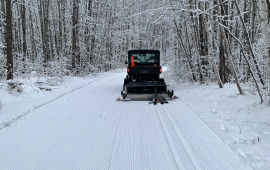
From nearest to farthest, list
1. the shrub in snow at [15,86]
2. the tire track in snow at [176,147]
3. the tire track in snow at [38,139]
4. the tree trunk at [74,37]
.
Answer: the tire track in snow at [176,147], the tire track in snow at [38,139], the shrub in snow at [15,86], the tree trunk at [74,37]

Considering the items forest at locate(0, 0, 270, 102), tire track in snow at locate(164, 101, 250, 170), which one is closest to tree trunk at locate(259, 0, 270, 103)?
forest at locate(0, 0, 270, 102)

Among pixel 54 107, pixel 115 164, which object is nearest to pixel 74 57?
pixel 54 107

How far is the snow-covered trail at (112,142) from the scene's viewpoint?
315 centimetres

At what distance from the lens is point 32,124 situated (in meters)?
5.02

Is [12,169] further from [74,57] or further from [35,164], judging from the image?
[74,57]

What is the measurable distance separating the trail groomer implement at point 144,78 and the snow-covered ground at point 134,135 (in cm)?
149

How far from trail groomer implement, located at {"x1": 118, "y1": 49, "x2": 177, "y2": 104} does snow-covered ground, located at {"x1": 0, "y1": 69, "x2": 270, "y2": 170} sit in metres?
1.49

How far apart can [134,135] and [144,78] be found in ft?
22.2

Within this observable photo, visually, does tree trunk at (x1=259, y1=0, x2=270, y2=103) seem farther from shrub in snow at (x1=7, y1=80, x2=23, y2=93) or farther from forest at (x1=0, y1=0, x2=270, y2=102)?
shrub in snow at (x1=7, y1=80, x2=23, y2=93)

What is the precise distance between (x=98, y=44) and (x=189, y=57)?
1605 cm

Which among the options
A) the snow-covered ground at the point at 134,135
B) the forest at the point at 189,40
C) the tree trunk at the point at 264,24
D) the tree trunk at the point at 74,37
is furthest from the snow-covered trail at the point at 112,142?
the tree trunk at the point at 74,37

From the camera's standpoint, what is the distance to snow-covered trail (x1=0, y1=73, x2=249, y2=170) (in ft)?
10.3

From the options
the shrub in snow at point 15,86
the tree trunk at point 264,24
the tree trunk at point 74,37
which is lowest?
the shrub in snow at point 15,86

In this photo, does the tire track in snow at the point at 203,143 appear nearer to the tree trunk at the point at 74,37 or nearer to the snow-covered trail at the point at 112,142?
the snow-covered trail at the point at 112,142
